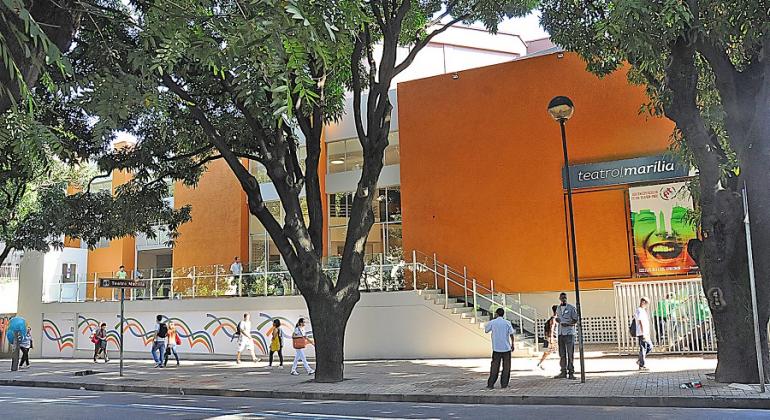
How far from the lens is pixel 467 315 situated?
21.0 meters

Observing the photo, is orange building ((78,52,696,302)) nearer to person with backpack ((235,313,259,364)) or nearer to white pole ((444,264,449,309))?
white pole ((444,264,449,309))

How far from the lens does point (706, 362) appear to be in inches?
648

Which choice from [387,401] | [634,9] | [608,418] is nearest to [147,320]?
[387,401]

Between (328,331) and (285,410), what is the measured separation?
3.66 meters

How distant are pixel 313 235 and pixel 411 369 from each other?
468 cm

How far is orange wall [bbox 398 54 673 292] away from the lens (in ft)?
73.1

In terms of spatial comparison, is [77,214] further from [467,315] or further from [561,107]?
[561,107]

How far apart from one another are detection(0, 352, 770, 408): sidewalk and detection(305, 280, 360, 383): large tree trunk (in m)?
0.44

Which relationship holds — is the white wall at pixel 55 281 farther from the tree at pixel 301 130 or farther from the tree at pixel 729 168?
the tree at pixel 729 168

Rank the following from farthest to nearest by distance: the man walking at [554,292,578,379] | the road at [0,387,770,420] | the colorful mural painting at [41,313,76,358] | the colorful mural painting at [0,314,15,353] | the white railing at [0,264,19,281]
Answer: the white railing at [0,264,19,281], the colorful mural painting at [0,314,15,353], the colorful mural painting at [41,313,76,358], the man walking at [554,292,578,379], the road at [0,387,770,420]

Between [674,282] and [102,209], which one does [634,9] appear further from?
[102,209]

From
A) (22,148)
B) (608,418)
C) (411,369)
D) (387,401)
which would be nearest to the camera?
(22,148)

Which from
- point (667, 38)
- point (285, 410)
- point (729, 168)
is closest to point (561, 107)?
point (729, 168)

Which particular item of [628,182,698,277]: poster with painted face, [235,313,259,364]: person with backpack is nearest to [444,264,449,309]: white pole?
[628,182,698,277]: poster with painted face
